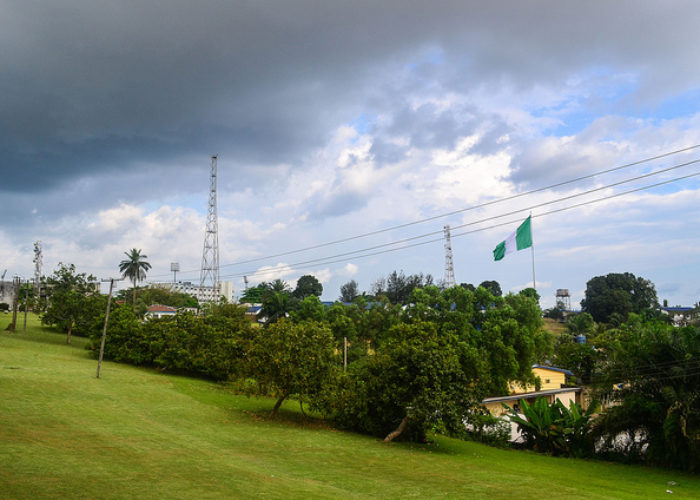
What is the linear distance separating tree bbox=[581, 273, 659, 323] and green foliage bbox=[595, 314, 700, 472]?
317 feet

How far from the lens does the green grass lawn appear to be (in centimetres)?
1273

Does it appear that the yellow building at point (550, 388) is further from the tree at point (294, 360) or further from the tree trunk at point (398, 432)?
the tree at point (294, 360)

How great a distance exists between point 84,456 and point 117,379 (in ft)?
65.6

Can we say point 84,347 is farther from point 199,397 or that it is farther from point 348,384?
point 348,384

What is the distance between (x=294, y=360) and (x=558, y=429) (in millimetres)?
13581

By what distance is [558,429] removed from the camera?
25656 millimetres

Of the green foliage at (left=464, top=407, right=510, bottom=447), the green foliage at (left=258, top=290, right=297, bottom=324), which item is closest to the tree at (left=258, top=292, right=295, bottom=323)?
the green foliage at (left=258, top=290, right=297, bottom=324)

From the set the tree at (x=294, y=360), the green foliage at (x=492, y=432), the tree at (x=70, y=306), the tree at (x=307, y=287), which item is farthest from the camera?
the tree at (x=307, y=287)

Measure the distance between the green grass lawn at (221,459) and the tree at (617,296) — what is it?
3837 inches

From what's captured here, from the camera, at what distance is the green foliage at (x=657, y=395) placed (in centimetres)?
2012

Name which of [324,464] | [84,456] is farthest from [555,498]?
[84,456]

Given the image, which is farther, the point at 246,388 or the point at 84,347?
the point at 84,347

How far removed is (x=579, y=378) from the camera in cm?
5153

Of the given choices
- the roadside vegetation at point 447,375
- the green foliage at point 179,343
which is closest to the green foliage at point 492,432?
the roadside vegetation at point 447,375
